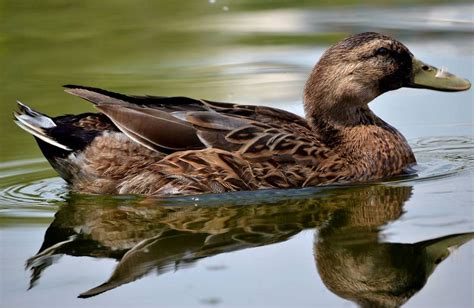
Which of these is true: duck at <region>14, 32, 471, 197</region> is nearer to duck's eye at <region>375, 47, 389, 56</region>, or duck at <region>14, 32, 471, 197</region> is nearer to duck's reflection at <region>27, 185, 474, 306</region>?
duck's eye at <region>375, 47, 389, 56</region>

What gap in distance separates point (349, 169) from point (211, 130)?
114cm

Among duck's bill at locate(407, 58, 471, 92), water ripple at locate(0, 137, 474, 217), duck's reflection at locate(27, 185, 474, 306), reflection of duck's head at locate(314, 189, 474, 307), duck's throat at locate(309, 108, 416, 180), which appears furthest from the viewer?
duck's bill at locate(407, 58, 471, 92)

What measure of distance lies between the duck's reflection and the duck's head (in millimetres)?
889

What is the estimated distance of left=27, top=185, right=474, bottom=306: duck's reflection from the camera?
7402mm

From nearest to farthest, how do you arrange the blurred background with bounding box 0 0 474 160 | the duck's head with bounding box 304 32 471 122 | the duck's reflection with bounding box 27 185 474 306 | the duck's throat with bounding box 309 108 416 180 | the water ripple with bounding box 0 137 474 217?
the duck's reflection with bounding box 27 185 474 306 < the water ripple with bounding box 0 137 474 217 < the duck's throat with bounding box 309 108 416 180 < the duck's head with bounding box 304 32 471 122 < the blurred background with bounding box 0 0 474 160

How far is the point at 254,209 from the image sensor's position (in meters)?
8.98

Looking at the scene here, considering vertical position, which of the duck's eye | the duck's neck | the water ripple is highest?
the duck's eye

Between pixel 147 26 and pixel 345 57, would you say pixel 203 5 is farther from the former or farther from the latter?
pixel 345 57

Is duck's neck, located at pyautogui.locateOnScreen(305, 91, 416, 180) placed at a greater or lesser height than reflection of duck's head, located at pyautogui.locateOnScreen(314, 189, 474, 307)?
greater

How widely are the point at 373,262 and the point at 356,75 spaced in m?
2.79

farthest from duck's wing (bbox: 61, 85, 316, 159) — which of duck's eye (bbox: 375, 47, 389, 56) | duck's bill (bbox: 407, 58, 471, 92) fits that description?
duck's bill (bbox: 407, 58, 471, 92)

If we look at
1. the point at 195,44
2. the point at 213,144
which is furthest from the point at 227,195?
the point at 195,44

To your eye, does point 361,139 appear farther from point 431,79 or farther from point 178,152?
point 178,152

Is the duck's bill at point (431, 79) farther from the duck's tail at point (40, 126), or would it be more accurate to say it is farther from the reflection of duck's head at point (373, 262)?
the duck's tail at point (40, 126)
